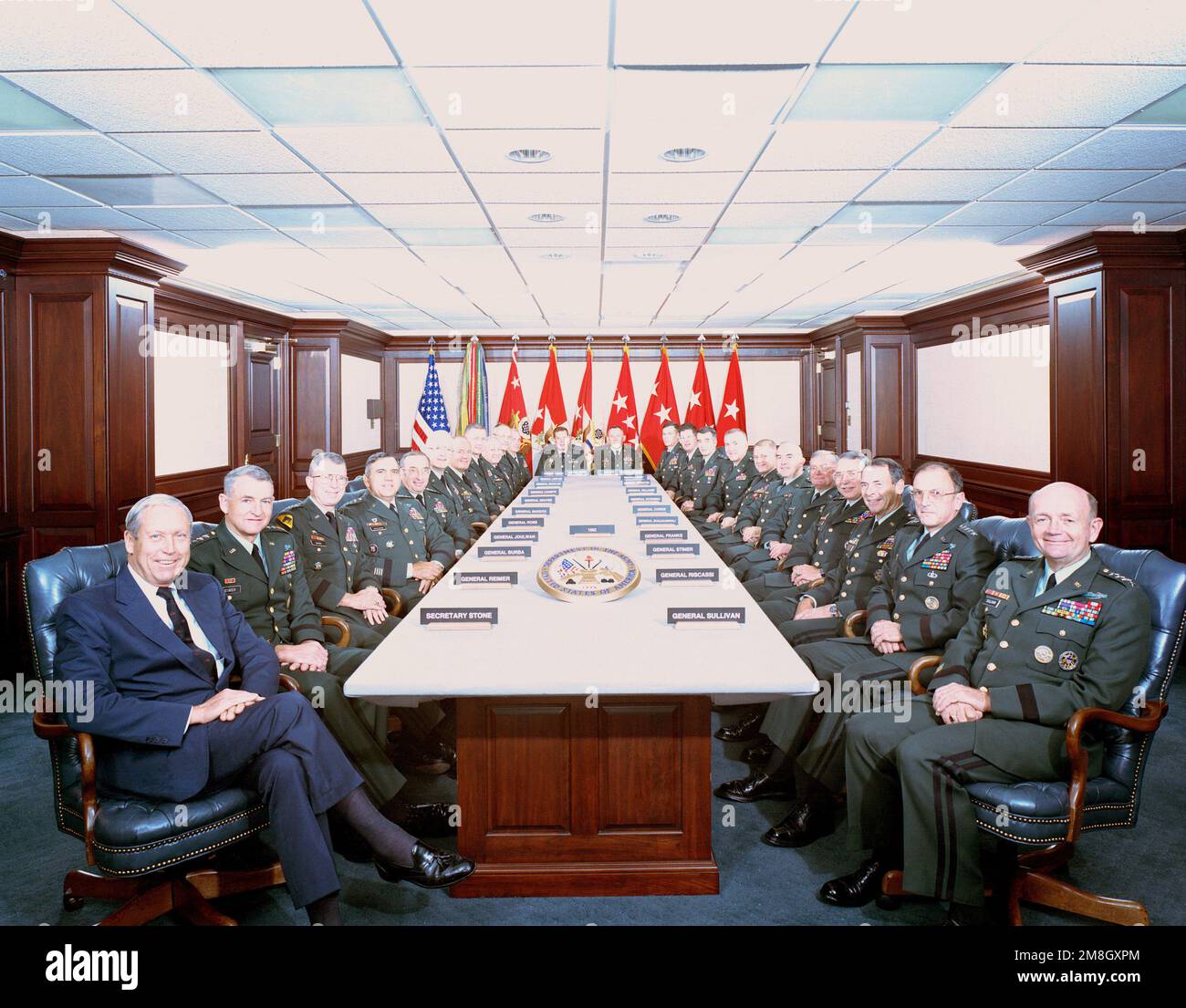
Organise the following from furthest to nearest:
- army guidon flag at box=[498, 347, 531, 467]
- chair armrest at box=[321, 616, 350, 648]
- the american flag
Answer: army guidon flag at box=[498, 347, 531, 467] → the american flag → chair armrest at box=[321, 616, 350, 648]

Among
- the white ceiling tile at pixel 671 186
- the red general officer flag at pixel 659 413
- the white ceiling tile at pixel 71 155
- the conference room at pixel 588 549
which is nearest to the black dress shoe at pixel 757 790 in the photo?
the conference room at pixel 588 549

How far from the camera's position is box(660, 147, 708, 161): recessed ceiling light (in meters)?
3.62

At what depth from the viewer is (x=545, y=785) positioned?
2.46 meters

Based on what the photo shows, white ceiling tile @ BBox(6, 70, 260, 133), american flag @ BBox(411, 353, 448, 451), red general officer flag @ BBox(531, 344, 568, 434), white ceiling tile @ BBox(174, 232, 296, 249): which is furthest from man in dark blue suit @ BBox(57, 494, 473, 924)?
red general officer flag @ BBox(531, 344, 568, 434)

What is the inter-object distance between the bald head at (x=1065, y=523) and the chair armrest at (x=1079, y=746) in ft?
1.53

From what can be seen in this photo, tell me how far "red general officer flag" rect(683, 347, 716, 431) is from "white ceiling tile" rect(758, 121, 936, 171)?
737 centimetres

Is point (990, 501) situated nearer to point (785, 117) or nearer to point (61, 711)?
point (785, 117)

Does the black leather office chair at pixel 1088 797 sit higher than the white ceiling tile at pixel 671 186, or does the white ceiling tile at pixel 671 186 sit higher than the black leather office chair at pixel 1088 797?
the white ceiling tile at pixel 671 186

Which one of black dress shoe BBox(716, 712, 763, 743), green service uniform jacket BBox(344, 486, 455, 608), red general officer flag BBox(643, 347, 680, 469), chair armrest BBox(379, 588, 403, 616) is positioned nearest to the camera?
black dress shoe BBox(716, 712, 763, 743)

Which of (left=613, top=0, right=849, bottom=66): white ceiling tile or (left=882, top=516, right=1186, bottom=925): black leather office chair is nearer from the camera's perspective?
(left=882, top=516, right=1186, bottom=925): black leather office chair

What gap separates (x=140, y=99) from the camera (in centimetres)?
298

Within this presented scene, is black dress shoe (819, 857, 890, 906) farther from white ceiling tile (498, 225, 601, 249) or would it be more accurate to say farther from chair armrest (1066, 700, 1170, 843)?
white ceiling tile (498, 225, 601, 249)

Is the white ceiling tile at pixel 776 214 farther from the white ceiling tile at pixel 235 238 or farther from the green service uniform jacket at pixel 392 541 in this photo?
the white ceiling tile at pixel 235 238

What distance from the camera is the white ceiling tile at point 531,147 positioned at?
3.39 meters
